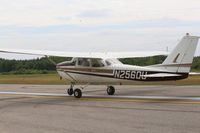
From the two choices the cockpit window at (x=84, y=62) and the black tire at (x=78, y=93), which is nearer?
the black tire at (x=78, y=93)

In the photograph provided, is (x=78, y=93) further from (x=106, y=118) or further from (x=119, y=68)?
(x=106, y=118)

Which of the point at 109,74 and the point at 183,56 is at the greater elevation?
the point at 183,56

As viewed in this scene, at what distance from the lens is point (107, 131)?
31.3 feet

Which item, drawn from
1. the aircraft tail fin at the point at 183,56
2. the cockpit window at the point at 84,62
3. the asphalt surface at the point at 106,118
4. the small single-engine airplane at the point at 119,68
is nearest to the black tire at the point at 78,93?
the small single-engine airplane at the point at 119,68

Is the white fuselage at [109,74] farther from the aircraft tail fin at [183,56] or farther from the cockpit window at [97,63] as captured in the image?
the aircraft tail fin at [183,56]

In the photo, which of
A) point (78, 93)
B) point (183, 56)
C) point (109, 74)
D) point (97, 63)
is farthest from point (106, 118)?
point (97, 63)

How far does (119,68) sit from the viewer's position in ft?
59.4

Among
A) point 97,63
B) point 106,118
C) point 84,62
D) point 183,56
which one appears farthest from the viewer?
point 84,62

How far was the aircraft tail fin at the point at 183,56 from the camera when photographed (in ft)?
52.6

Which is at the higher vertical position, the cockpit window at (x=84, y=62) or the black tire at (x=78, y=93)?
the cockpit window at (x=84, y=62)

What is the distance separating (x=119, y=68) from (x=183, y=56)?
126 inches

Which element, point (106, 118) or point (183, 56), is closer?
point (106, 118)

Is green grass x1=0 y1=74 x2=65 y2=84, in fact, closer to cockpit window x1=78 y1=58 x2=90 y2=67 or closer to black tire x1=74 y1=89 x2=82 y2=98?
cockpit window x1=78 y1=58 x2=90 y2=67

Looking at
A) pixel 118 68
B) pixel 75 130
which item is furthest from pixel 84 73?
pixel 75 130
